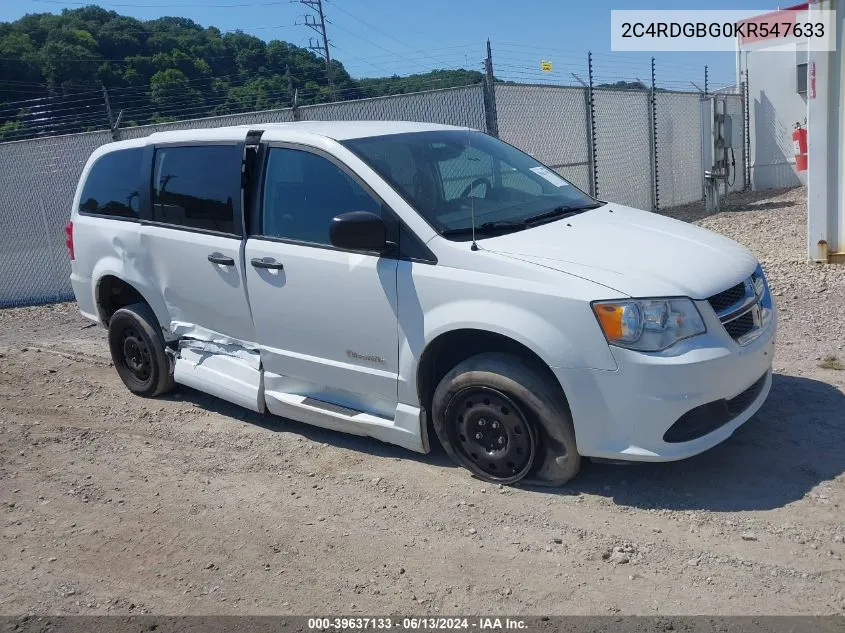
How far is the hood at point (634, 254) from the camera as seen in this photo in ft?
12.7

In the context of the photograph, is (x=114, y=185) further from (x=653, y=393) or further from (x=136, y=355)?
(x=653, y=393)

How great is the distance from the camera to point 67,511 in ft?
14.8

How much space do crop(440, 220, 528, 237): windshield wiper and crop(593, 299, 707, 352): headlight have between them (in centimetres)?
86

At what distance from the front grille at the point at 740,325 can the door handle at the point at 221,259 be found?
292cm

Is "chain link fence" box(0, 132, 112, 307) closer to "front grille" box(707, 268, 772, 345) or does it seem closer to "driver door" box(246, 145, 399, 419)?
"driver door" box(246, 145, 399, 419)

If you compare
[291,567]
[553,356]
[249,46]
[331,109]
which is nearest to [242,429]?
[291,567]

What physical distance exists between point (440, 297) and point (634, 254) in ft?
3.28

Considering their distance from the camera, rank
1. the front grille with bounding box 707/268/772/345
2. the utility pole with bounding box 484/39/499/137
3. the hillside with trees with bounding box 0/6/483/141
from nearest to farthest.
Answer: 1. the front grille with bounding box 707/268/772/345
2. the utility pole with bounding box 484/39/499/137
3. the hillside with trees with bounding box 0/6/483/141

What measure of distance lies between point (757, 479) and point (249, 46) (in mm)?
20207

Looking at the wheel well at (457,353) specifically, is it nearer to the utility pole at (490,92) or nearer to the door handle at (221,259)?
the door handle at (221,259)

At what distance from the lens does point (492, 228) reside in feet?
A: 14.5

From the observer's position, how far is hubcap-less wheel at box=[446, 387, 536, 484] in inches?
163

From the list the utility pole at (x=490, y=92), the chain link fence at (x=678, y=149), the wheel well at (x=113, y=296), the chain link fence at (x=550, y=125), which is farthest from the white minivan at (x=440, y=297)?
the chain link fence at (x=678, y=149)

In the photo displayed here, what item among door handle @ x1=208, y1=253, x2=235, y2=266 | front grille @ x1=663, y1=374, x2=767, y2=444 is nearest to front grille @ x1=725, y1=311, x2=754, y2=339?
front grille @ x1=663, y1=374, x2=767, y2=444
